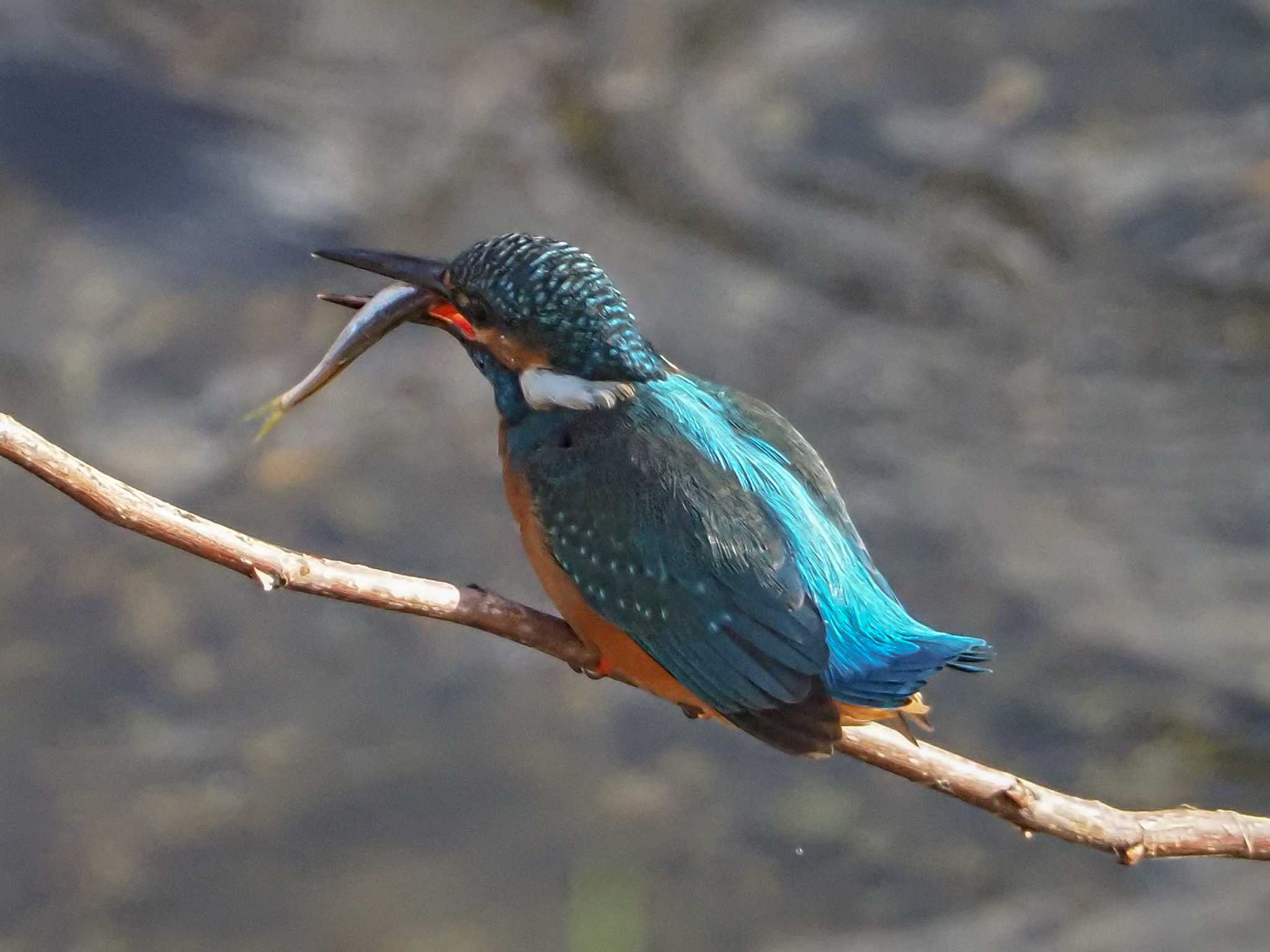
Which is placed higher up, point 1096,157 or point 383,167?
point 1096,157

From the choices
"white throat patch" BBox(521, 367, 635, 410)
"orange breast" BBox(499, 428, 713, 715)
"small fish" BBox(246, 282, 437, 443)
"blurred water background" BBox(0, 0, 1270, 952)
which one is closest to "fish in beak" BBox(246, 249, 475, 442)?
"small fish" BBox(246, 282, 437, 443)

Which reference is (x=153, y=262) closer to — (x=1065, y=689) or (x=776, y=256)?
(x=776, y=256)

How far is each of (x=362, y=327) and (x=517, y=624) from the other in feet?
2.10

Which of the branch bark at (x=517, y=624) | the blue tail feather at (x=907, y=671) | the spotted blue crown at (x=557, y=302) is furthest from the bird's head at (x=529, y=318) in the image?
the blue tail feather at (x=907, y=671)

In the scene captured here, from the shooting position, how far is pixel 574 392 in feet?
9.43

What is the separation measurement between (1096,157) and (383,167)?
9.90 ft

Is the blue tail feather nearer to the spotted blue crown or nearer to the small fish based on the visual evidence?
the spotted blue crown

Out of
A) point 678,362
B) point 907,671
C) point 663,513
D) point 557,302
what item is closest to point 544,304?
point 557,302

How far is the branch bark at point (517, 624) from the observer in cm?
219

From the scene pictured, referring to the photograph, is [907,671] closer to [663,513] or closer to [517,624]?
[663,513]

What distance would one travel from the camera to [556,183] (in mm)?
6797

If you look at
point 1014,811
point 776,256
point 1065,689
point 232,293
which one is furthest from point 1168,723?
point 232,293

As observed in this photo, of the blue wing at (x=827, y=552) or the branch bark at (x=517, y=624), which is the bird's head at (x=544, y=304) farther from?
the branch bark at (x=517, y=624)

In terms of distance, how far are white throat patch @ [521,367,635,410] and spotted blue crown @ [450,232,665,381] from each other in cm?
1
